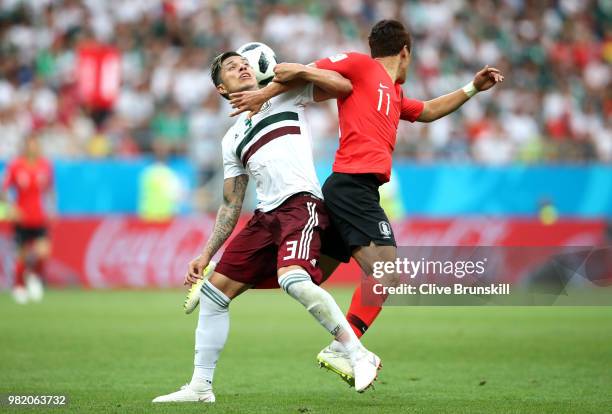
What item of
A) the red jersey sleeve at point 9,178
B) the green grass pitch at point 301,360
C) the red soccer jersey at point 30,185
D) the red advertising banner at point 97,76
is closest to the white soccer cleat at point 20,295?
the green grass pitch at point 301,360

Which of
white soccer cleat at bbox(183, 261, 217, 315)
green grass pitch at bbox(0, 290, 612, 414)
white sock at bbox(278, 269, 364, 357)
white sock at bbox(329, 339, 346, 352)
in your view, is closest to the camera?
white sock at bbox(278, 269, 364, 357)

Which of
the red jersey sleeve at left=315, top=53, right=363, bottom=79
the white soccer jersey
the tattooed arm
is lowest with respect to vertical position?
the tattooed arm

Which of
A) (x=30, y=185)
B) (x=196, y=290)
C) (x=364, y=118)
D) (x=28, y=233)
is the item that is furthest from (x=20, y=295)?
(x=364, y=118)

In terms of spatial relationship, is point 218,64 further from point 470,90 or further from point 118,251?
point 118,251

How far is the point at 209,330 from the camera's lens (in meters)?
7.41

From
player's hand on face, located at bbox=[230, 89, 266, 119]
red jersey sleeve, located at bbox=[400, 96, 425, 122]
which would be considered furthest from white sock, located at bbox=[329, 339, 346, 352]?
red jersey sleeve, located at bbox=[400, 96, 425, 122]

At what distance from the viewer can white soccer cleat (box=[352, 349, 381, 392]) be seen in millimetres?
6602

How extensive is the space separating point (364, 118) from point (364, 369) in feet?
5.93

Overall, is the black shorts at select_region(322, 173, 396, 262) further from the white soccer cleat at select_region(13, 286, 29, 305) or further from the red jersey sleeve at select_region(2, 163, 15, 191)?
the red jersey sleeve at select_region(2, 163, 15, 191)

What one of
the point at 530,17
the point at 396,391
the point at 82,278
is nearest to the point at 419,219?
the point at 82,278

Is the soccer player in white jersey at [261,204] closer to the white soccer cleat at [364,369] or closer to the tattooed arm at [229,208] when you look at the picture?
the tattooed arm at [229,208]

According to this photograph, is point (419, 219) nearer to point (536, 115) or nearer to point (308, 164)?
point (536, 115)

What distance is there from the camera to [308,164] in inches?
288

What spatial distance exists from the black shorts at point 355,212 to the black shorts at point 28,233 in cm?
1141
